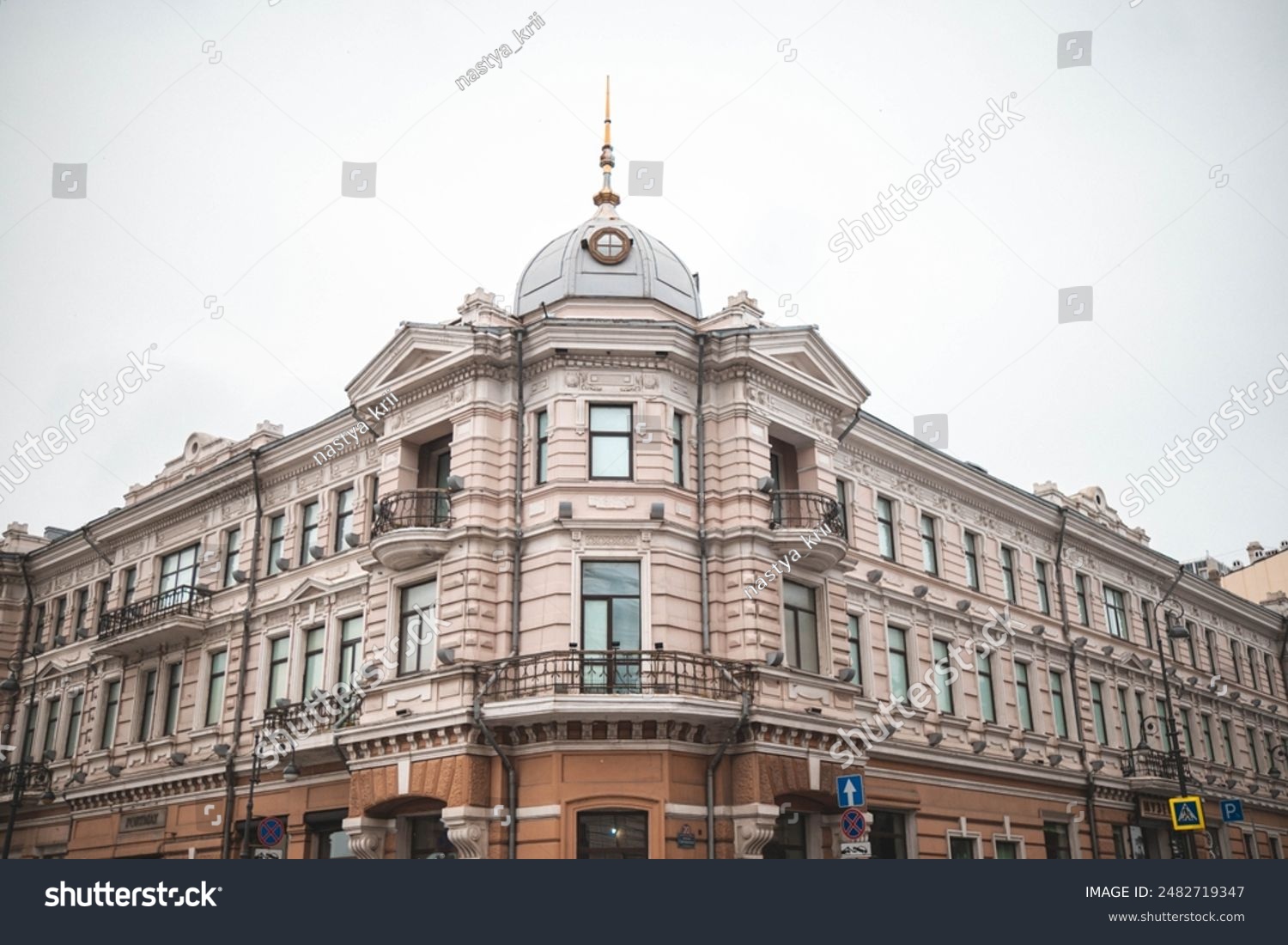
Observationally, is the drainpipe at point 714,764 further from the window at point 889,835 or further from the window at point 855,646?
the window at point 855,646

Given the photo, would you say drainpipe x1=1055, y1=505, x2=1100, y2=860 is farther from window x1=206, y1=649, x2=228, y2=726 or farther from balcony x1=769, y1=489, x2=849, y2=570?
window x1=206, y1=649, x2=228, y2=726

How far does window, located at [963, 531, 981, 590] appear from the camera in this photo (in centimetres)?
3394

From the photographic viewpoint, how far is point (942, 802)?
29391 millimetres

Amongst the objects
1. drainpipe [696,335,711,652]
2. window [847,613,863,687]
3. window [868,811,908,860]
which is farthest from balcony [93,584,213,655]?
window [868,811,908,860]

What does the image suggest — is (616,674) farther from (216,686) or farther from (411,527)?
(216,686)

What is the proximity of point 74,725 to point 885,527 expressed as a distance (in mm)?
24626

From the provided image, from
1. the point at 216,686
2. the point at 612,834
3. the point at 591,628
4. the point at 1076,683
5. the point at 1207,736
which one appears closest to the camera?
the point at 612,834

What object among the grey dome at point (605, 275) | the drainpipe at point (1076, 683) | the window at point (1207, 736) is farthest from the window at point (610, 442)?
the window at point (1207, 736)

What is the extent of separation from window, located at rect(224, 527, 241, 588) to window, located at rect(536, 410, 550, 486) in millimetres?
11523

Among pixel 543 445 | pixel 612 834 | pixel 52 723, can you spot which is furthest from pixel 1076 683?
pixel 52 723

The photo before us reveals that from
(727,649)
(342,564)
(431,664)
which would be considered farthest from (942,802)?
(342,564)

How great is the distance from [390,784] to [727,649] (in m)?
7.25

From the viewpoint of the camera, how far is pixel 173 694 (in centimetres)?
3341

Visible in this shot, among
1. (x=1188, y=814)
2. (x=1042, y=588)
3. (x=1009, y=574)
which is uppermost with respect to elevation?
(x=1009, y=574)
